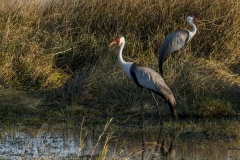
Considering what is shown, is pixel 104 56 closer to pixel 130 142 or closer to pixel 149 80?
pixel 149 80

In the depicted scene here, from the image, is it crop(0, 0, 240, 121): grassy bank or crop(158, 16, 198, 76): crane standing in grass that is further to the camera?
crop(158, 16, 198, 76): crane standing in grass

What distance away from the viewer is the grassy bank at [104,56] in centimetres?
882

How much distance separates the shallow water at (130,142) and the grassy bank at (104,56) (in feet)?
2.68

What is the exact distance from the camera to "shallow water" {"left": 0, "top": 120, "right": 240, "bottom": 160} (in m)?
6.28

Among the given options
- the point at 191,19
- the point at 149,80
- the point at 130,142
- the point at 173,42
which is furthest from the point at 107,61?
the point at 130,142

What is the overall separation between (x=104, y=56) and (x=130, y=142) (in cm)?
347

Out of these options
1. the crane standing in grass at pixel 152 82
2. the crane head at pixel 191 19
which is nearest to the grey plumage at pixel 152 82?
the crane standing in grass at pixel 152 82

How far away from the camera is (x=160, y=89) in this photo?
8172 millimetres

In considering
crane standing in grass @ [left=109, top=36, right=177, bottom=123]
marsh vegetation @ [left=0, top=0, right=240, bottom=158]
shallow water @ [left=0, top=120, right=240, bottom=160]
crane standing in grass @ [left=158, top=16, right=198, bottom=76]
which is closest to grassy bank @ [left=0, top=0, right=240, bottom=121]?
marsh vegetation @ [left=0, top=0, right=240, bottom=158]

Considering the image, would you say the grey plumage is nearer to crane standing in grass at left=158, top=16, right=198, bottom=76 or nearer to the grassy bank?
the grassy bank

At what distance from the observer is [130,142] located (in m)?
6.97

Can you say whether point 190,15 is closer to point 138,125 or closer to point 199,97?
point 199,97

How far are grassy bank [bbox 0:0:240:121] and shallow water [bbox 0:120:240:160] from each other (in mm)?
818

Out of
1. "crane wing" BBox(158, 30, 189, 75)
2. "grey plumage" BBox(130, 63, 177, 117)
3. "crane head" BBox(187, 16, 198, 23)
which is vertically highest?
"crane head" BBox(187, 16, 198, 23)
